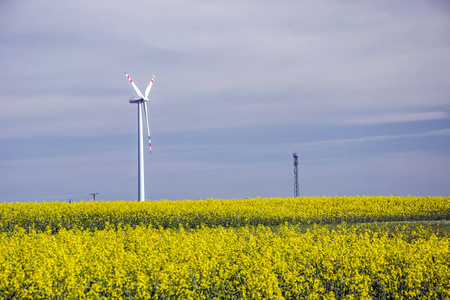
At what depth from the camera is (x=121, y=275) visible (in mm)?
10508

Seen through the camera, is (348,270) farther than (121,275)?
Yes

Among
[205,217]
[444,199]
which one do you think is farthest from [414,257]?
[444,199]

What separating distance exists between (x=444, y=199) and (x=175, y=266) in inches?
1419

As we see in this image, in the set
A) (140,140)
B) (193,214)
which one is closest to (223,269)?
(193,214)

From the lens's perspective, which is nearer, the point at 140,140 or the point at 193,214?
the point at 193,214

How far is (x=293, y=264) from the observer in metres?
12.2

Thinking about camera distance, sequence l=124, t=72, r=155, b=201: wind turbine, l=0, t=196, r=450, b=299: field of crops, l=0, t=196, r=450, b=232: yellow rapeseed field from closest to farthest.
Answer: l=0, t=196, r=450, b=299: field of crops < l=0, t=196, r=450, b=232: yellow rapeseed field < l=124, t=72, r=155, b=201: wind turbine

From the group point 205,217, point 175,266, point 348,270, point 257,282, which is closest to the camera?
point 257,282

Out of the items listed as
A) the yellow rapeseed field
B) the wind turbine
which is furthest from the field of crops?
the wind turbine

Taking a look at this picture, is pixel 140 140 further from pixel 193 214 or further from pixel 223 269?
pixel 223 269

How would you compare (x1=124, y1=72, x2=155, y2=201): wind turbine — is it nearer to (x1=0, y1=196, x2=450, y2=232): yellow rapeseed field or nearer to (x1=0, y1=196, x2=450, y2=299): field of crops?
(x1=0, y1=196, x2=450, y2=232): yellow rapeseed field

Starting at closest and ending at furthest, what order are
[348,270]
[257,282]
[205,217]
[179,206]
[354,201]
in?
[257,282] → [348,270] → [205,217] → [179,206] → [354,201]

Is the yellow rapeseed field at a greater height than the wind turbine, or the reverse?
the wind turbine

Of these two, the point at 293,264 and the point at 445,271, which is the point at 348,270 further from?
the point at 445,271
